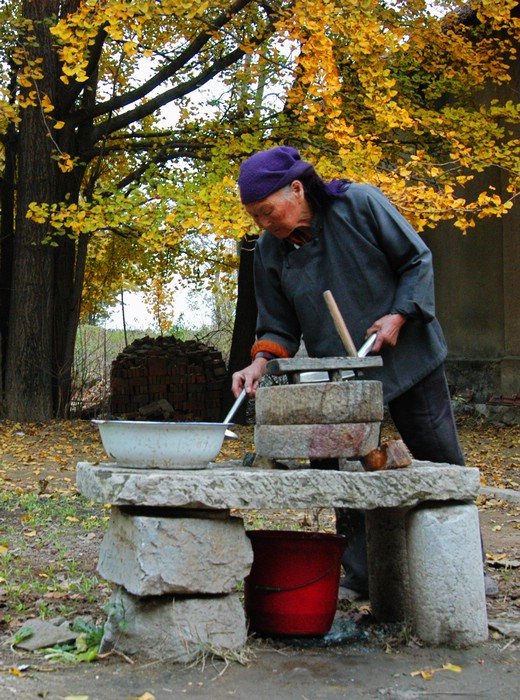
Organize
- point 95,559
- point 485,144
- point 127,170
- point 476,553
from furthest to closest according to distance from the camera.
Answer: point 127,170 → point 485,144 → point 95,559 → point 476,553

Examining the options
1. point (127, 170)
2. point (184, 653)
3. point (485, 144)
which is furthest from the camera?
point (127, 170)

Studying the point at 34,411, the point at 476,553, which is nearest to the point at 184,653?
the point at 476,553

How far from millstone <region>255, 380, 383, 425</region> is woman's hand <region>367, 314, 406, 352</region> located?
8.9 inches

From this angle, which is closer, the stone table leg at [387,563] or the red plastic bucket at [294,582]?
Answer: the red plastic bucket at [294,582]

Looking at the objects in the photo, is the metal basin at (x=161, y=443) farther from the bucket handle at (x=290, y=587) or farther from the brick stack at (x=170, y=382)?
the brick stack at (x=170, y=382)

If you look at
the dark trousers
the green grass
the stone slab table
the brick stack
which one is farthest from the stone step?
the brick stack

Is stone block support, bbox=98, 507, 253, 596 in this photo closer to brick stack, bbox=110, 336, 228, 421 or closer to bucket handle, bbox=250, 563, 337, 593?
bucket handle, bbox=250, 563, 337, 593

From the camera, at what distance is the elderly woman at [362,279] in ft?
11.3

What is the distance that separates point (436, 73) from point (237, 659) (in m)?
9.01

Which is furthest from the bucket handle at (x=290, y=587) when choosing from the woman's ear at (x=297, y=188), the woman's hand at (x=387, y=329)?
the woman's ear at (x=297, y=188)

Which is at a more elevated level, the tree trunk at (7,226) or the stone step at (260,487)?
the tree trunk at (7,226)

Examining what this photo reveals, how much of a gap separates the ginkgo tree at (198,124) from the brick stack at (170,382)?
711 mm

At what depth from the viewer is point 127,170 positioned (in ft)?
39.5

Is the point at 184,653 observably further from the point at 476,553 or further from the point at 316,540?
the point at 476,553
